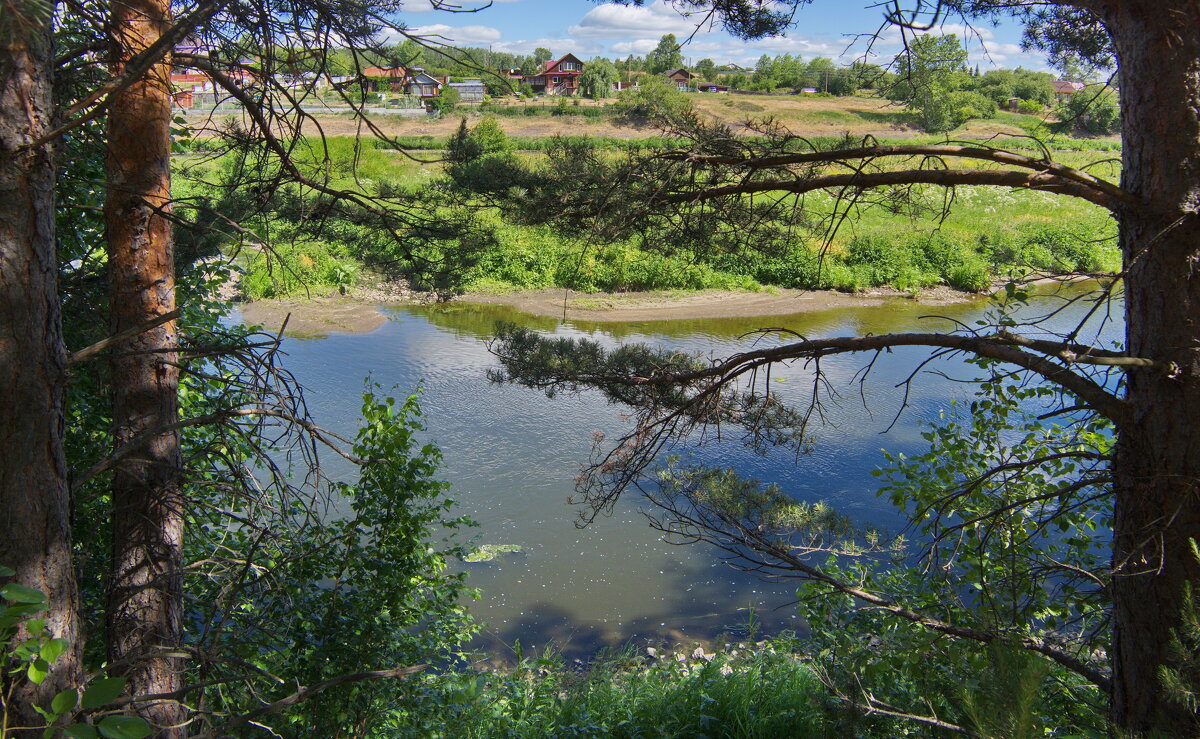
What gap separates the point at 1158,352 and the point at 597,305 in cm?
1636

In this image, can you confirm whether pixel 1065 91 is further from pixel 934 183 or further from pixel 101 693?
pixel 101 693

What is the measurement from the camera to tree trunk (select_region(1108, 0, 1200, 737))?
3.17 meters

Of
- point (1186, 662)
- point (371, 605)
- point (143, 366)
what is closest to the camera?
point (1186, 662)

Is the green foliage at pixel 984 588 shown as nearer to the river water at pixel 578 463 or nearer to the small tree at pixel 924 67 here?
the river water at pixel 578 463

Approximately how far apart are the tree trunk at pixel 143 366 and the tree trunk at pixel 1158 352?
3.94m

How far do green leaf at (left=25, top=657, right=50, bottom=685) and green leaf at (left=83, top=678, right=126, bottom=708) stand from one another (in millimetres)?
89

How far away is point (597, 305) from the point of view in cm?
1941

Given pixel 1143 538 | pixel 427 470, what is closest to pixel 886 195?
pixel 1143 538

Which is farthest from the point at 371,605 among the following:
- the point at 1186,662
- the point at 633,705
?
the point at 1186,662

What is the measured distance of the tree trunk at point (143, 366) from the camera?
3.73 metres

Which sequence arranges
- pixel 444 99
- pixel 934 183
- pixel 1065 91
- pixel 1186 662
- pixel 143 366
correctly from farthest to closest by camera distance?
pixel 444 99
pixel 1065 91
pixel 143 366
pixel 934 183
pixel 1186 662

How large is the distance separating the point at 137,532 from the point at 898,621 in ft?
13.4

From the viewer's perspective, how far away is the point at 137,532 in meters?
3.80

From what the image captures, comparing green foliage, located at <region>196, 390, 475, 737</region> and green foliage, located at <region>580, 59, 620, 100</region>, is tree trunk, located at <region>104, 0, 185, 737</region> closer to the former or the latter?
green foliage, located at <region>196, 390, 475, 737</region>
